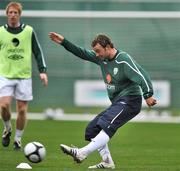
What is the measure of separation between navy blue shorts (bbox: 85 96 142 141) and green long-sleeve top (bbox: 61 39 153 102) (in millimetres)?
94

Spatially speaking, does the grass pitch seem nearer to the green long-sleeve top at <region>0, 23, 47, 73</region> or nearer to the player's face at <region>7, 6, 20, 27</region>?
the green long-sleeve top at <region>0, 23, 47, 73</region>

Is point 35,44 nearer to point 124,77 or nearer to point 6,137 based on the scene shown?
point 6,137

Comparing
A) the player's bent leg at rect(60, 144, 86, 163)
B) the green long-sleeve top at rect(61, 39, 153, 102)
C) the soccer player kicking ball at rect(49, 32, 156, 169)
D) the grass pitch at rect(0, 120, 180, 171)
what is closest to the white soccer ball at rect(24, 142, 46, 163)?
the grass pitch at rect(0, 120, 180, 171)

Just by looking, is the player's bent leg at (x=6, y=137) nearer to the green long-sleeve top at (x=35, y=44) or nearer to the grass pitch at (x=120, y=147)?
the grass pitch at (x=120, y=147)

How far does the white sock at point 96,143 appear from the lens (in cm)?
1011

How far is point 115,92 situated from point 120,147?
3804 mm

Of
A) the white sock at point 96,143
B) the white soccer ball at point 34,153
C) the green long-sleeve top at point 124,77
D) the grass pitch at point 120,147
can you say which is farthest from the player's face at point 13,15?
the white sock at point 96,143

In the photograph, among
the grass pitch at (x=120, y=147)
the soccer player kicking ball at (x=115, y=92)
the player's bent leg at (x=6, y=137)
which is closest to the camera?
the soccer player kicking ball at (x=115, y=92)

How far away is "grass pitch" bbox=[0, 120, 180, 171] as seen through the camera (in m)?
10.9

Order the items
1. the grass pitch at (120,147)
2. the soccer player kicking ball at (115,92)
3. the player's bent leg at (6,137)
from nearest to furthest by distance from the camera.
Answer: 1. the soccer player kicking ball at (115,92)
2. the grass pitch at (120,147)
3. the player's bent leg at (6,137)

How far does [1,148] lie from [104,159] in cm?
284

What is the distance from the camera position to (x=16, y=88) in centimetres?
1303

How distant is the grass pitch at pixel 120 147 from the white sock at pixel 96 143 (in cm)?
33

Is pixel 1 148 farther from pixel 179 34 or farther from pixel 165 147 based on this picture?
pixel 179 34
